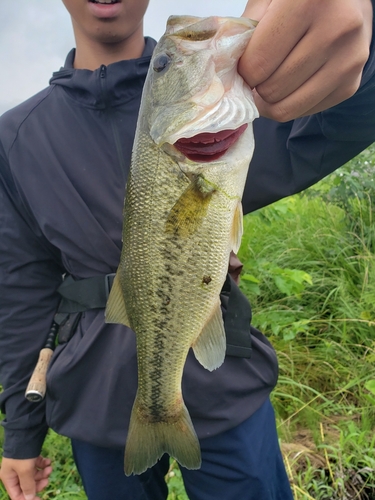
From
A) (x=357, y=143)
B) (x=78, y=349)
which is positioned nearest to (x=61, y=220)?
(x=78, y=349)

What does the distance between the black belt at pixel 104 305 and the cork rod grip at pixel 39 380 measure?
0.45ft

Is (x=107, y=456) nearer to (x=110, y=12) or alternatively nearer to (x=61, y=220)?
(x=61, y=220)

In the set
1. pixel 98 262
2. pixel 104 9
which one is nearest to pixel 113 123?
pixel 104 9

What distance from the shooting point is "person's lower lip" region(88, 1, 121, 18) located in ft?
5.60

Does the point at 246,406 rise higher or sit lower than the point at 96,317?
lower

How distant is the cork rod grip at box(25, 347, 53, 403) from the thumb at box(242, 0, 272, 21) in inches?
62.4

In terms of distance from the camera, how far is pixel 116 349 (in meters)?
1.67

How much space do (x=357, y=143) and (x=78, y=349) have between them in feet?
4.45

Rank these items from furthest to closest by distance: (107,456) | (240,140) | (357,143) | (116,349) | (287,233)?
(287,233), (107,456), (116,349), (357,143), (240,140)

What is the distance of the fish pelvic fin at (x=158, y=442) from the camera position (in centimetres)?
148

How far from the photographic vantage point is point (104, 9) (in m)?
1.71

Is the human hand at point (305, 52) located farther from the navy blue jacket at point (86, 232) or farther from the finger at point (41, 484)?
the finger at point (41, 484)

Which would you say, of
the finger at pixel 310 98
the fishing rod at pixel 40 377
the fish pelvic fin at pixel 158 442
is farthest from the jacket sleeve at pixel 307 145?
the fishing rod at pixel 40 377

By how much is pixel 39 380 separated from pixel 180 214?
3.52 feet
